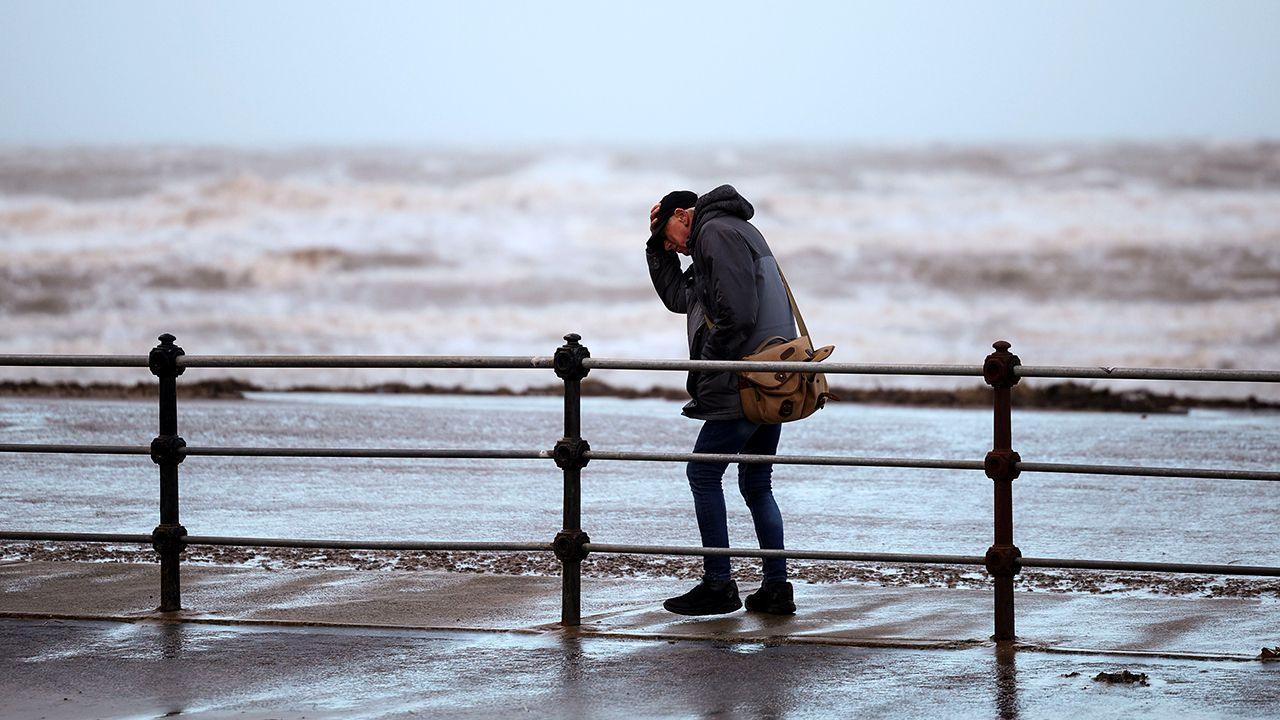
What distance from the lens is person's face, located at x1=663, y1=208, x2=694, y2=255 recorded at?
6.92 m

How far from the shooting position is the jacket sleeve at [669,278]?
A: 7043 millimetres

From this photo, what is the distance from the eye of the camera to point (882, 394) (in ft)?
72.1

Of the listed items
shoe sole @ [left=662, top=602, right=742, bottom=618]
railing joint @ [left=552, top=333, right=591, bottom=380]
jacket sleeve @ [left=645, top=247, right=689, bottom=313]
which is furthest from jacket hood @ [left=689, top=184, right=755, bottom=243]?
shoe sole @ [left=662, top=602, right=742, bottom=618]

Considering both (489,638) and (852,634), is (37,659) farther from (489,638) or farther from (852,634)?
(852,634)

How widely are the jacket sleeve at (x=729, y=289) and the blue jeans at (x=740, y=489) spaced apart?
1.22 ft

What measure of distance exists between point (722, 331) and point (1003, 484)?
1267 mm

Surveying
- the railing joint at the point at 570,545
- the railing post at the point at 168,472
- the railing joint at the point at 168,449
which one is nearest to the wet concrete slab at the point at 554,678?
the railing joint at the point at 570,545

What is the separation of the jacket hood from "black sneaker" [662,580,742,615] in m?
1.46

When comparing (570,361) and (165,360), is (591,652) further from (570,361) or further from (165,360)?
(165,360)

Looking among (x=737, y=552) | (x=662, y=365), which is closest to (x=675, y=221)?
(x=662, y=365)

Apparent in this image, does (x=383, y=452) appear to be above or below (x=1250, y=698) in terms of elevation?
above

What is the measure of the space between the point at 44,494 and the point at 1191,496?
822cm

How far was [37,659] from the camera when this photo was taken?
5945 millimetres

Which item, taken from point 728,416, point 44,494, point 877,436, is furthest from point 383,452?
point 877,436
